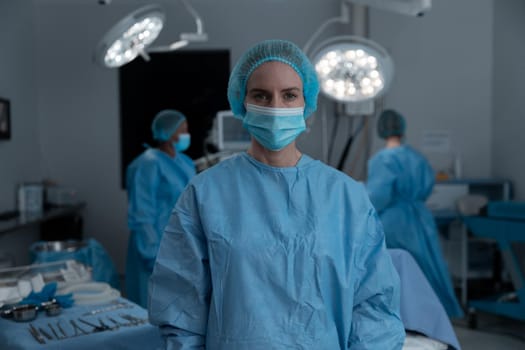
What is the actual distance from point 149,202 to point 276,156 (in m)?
1.71

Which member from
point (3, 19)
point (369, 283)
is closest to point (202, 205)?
point (369, 283)

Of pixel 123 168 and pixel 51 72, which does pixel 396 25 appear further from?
pixel 51 72

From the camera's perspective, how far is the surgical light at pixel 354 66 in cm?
262

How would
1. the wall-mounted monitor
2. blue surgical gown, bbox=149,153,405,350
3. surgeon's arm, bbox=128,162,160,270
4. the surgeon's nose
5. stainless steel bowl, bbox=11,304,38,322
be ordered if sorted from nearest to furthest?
blue surgical gown, bbox=149,153,405,350 < the surgeon's nose < stainless steel bowl, bbox=11,304,38,322 < surgeon's arm, bbox=128,162,160,270 < the wall-mounted monitor

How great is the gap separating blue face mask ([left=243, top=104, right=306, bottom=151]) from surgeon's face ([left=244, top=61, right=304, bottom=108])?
0.02 metres

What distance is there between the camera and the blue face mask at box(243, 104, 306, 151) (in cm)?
120

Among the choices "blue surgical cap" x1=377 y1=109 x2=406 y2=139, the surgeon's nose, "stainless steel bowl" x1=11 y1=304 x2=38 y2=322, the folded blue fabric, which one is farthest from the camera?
"blue surgical cap" x1=377 y1=109 x2=406 y2=139

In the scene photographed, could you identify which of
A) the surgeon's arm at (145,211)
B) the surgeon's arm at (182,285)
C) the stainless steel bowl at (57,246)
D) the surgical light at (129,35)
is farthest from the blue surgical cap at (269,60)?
the stainless steel bowl at (57,246)

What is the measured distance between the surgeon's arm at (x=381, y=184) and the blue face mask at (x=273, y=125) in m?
2.27

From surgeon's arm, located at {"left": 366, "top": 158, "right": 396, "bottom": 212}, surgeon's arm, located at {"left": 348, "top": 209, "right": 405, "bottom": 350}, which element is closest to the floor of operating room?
surgeon's arm, located at {"left": 366, "top": 158, "right": 396, "bottom": 212}

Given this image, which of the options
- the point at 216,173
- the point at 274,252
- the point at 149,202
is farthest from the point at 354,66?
the point at 274,252

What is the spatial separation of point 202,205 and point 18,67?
11.8 feet

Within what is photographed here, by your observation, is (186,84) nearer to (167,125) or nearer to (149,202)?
(167,125)

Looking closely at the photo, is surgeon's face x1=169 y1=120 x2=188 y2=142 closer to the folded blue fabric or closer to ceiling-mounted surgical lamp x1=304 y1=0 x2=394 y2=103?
ceiling-mounted surgical lamp x1=304 y1=0 x2=394 y2=103
